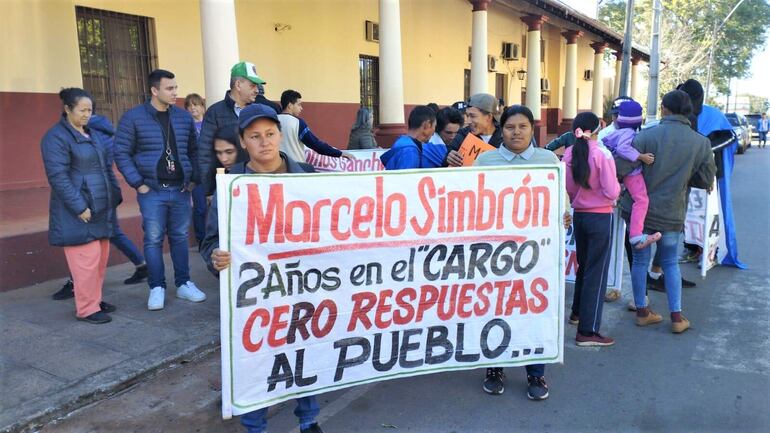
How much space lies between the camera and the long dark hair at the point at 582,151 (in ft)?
12.6

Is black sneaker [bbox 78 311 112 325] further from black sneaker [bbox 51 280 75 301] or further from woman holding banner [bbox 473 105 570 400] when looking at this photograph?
woman holding banner [bbox 473 105 570 400]

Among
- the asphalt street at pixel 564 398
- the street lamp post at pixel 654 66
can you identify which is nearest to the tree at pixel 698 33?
the street lamp post at pixel 654 66

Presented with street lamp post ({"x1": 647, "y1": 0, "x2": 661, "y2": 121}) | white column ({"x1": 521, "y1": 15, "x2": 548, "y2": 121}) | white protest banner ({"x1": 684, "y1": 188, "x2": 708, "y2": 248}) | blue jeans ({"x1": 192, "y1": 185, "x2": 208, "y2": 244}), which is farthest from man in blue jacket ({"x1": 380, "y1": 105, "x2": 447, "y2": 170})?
white column ({"x1": 521, "y1": 15, "x2": 548, "y2": 121})

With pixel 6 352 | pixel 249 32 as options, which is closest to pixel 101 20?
pixel 249 32

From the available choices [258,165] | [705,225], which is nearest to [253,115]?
[258,165]

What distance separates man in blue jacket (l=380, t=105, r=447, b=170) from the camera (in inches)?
157

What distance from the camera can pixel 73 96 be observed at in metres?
4.44

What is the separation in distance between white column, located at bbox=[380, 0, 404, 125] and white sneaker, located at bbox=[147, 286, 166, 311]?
7.49 m

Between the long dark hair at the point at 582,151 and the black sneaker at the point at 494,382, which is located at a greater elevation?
the long dark hair at the point at 582,151

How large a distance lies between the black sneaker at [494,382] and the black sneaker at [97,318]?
122 inches

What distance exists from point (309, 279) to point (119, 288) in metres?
3.53

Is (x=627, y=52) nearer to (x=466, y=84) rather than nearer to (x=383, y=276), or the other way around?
(x=466, y=84)

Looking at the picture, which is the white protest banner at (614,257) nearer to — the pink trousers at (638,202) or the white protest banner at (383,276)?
the pink trousers at (638,202)

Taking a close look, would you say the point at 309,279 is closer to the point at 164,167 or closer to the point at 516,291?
the point at 516,291
